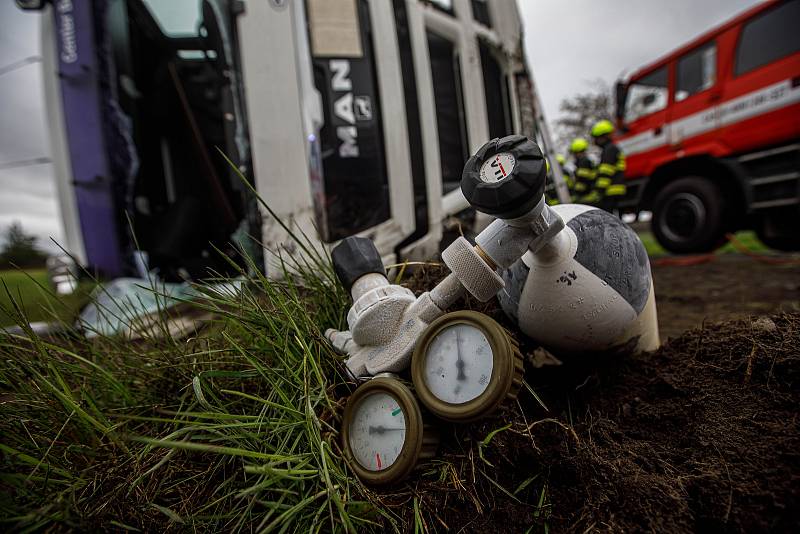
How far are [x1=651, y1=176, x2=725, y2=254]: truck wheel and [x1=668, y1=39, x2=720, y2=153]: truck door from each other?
1.37ft

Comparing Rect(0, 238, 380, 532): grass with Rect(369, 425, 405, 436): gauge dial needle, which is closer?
Rect(0, 238, 380, 532): grass

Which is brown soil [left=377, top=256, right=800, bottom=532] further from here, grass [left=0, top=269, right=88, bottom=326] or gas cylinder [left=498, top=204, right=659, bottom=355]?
grass [left=0, top=269, right=88, bottom=326]

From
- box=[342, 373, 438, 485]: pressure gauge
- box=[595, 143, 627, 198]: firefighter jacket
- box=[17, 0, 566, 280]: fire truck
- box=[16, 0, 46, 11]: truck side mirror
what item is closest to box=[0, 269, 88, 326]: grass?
box=[17, 0, 566, 280]: fire truck

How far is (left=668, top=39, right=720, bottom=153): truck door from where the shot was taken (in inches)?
170

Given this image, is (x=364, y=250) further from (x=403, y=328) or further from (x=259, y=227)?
(x=259, y=227)

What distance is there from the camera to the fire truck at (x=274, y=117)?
6.97 feet

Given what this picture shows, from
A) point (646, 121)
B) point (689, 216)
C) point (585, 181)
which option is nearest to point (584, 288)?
point (689, 216)

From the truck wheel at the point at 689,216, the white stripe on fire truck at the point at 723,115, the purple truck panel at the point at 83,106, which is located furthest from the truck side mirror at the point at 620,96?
the purple truck panel at the point at 83,106

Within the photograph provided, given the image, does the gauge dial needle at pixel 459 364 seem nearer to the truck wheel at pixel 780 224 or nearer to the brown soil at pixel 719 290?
the brown soil at pixel 719 290

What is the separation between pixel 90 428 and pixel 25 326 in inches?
13.7

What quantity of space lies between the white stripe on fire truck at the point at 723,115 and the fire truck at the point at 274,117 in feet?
8.45

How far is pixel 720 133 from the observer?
4.26 metres

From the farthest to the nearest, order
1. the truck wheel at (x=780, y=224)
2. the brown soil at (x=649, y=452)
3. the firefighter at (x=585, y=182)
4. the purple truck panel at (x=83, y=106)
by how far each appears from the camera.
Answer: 1. the firefighter at (x=585, y=182)
2. the truck wheel at (x=780, y=224)
3. the purple truck panel at (x=83, y=106)
4. the brown soil at (x=649, y=452)

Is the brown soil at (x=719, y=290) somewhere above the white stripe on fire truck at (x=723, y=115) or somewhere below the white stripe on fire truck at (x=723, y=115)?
below
